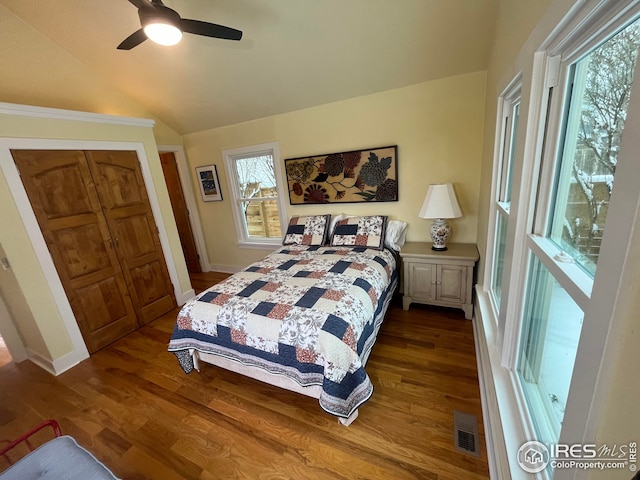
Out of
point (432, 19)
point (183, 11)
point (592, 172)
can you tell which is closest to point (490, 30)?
point (432, 19)

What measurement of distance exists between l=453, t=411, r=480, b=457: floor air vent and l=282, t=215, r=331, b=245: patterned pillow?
75.9 inches

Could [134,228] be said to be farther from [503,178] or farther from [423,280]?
[503,178]

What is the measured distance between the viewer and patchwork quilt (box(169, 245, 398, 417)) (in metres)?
1.38

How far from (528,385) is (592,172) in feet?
3.00

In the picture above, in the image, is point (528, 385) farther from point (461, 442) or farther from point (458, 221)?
point (458, 221)

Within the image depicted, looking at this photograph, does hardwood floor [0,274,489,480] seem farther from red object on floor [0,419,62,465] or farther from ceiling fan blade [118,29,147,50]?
ceiling fan blade [118,29,147,50]

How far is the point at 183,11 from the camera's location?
199cm

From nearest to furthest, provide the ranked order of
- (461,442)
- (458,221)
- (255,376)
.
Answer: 1. (461,442)
2. (255,376)
3. (458,221)

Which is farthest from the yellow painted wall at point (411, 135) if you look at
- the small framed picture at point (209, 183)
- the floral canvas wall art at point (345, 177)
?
the small framed picture at point (209, 183)

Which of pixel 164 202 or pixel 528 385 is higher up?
pixel 164 202

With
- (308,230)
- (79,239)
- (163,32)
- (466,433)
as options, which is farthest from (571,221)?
(79,239)

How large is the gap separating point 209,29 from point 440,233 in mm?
2369

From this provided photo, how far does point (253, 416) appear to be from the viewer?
5.24 feet

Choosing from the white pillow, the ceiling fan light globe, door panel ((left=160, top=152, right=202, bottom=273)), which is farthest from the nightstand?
door panel ((left=160, top=152, right=202, bottom=273))
